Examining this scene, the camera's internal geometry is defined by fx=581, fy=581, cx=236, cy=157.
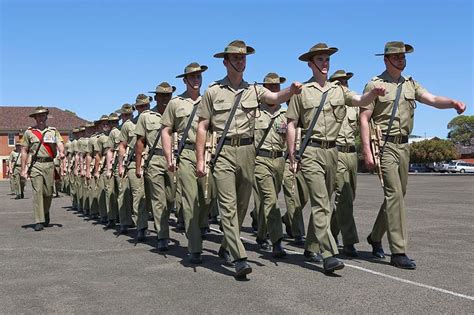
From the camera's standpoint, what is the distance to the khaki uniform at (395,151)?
6695 mm

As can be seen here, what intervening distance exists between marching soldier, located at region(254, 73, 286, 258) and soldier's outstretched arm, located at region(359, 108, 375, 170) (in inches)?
58.3

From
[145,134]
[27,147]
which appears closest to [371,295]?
[145,134]

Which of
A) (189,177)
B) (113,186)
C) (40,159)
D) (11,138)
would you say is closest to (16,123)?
(11,138)

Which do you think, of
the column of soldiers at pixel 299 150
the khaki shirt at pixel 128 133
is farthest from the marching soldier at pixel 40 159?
the column of soldiers at pixel 299 150

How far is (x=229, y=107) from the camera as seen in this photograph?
647cm

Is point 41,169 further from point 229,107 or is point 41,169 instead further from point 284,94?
point 284,94

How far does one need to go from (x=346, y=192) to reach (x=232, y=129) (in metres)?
2.03

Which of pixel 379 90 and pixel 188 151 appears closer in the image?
pixel 379 90

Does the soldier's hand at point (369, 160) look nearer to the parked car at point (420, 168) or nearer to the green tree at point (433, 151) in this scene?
the parked car at point (420, 168)

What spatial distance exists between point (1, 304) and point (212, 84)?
3.14 meters

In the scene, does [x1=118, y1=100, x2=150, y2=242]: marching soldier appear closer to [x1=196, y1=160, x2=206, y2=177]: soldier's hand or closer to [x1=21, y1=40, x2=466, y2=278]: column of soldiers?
[x1=21, y1=40, x2=466, y2=278]: column of soldiers

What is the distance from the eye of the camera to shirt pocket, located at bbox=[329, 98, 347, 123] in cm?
664

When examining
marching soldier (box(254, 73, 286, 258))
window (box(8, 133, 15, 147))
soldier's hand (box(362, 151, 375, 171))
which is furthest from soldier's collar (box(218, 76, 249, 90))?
window (box(8, 133, 15, 147))

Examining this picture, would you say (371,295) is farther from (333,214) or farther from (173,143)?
(173,143)
